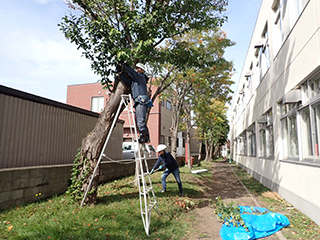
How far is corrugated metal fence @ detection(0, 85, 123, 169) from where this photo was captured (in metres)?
6.41

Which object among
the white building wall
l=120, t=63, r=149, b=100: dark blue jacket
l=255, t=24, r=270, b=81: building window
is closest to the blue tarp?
the white building wall

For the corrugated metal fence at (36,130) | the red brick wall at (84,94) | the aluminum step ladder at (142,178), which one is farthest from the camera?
the red brick wall at (84,94)

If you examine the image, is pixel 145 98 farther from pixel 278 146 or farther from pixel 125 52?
pixel 278 146

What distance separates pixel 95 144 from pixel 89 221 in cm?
197

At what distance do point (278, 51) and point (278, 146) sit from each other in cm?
364

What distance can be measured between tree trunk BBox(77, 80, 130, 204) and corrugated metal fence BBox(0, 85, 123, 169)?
7.03 feet

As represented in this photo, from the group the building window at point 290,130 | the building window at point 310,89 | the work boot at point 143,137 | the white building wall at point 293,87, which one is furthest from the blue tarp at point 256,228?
the building window at point 310,89

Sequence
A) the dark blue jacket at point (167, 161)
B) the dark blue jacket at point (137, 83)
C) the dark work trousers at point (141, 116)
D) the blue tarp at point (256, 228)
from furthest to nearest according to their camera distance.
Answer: the dark blue jacket at point (167, 161) < the dark blue jacket at point (137, 83) < the dark work trousers at point (141, 116) < the blue tarp at point (256, 228)

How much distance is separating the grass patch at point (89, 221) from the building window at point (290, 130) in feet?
14.1

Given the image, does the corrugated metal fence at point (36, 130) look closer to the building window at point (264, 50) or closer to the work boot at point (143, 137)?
the work boot at point (143, 137)

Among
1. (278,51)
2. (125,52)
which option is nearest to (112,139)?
(125,52)

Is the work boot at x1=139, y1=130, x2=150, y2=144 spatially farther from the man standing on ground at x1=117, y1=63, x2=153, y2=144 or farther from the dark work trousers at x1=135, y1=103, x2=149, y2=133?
the dark work trousers at x1=135, y1=103, x2=149, y2=133

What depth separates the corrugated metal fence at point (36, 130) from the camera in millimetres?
6406

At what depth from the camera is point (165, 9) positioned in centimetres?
698
